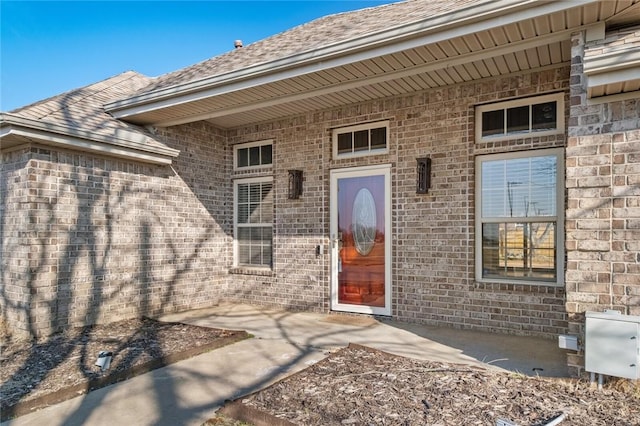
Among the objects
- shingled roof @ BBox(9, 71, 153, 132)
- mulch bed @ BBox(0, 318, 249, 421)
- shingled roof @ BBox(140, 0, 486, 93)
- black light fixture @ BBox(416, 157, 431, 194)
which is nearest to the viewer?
mulch bed @ BBox(0, 318, 249, 421)

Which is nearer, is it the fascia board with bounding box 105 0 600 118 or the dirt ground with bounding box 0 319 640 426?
the dirt ground with bounding box 0 319 640 426

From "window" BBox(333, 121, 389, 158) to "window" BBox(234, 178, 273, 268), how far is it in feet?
4.44

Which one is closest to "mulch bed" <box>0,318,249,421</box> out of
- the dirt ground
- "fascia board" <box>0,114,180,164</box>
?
the dirt ground

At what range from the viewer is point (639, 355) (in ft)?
9.21

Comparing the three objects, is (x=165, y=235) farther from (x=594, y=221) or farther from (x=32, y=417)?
(x=594, y=221)

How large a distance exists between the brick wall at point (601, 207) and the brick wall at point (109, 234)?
5.12 metres

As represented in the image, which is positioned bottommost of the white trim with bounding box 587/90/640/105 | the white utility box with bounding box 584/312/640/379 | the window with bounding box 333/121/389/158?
the white utility box with bounding box 584/312/640/379

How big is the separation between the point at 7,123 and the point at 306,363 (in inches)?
157

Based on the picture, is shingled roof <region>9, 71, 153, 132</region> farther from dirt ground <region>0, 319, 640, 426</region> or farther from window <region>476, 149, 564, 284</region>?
window <region>476, 149, 564, 284</region>

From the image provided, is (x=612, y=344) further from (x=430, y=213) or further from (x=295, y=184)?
(x=295, y=184)

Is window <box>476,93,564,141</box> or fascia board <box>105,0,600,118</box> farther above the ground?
fascia board <box>105,0,600,118</box>

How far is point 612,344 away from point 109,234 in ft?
18.0

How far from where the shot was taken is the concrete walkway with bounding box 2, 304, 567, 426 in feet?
9.37

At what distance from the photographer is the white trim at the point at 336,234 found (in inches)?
215
